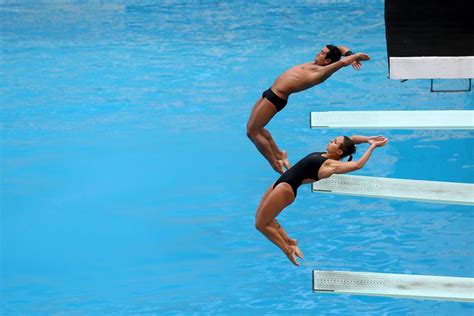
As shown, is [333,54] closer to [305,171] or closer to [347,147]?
[347,147]

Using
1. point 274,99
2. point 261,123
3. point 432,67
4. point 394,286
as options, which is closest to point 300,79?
point 274,99

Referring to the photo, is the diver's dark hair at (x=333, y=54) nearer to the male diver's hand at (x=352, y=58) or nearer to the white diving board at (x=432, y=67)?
the male diver's hand at (x=352, y=58)

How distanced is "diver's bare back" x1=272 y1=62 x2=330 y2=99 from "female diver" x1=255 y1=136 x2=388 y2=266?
718 mm

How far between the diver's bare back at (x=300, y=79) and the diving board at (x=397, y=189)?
0.93 m

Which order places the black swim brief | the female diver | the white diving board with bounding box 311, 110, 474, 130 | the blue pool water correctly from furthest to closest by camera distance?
the blue pool water < the black swim brief < the white diving board with bounding box 311, 110, 474, 130 < the female diver

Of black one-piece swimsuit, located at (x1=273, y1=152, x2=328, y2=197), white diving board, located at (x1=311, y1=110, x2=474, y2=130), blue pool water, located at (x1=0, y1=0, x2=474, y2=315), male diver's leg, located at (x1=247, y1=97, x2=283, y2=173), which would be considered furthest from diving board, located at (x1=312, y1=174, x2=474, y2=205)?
blue pool water, located at (x1=0, y1=0, x2=474, y2=315)

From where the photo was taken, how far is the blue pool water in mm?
14094

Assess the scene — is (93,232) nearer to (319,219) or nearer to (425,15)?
(319,219)

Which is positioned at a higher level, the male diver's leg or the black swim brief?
the black swim brief

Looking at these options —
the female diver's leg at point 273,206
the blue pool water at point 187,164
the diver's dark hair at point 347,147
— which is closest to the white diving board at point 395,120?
the diver's dark hair at point 347,147

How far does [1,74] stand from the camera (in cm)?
2045

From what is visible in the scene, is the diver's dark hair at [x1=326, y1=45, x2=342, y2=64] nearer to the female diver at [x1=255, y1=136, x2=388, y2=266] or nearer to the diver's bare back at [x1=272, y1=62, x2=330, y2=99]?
the diver's bare back at [x1=272, y1=62, x2=330, y2=99]

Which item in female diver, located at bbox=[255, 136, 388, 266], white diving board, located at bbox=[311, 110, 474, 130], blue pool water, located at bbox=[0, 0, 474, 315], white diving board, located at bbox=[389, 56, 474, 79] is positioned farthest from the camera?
blue pool water, located at bbox=[0, 0, 474, 315]

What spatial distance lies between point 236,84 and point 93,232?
5063mm
